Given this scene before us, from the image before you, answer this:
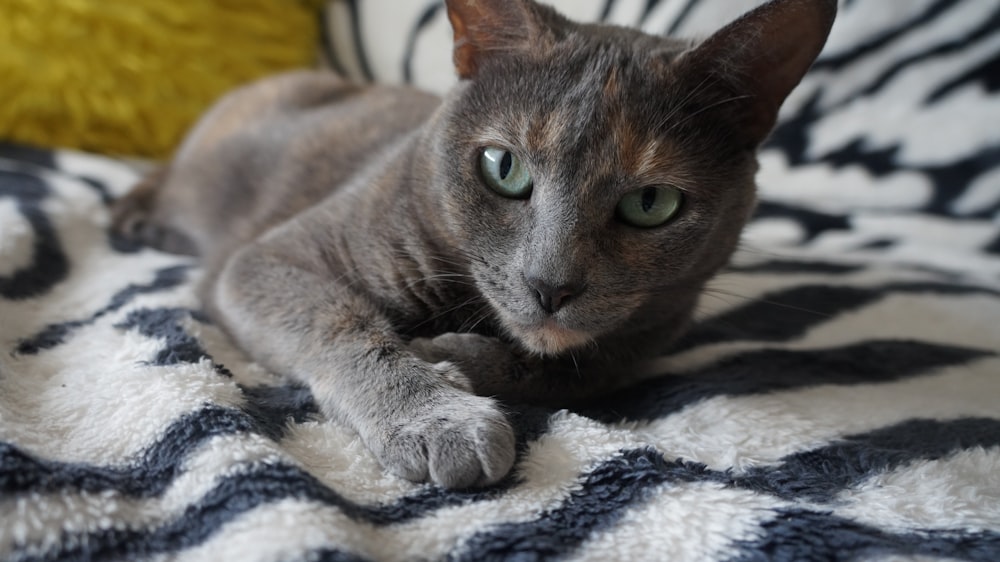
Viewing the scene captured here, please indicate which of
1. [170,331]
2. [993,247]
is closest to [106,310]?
[170,331]

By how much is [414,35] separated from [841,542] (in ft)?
5.29

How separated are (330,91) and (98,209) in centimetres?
46

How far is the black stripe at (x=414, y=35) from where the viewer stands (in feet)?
6.17

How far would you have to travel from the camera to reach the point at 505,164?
2.61 feet

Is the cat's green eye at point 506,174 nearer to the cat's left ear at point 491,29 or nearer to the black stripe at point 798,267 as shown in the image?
the cat's left ear at point 491,29

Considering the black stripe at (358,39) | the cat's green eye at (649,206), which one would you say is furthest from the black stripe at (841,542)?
the black stripe at (358,39)

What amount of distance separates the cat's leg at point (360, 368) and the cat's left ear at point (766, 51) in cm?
41

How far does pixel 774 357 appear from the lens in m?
0.95

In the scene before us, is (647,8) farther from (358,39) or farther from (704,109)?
(704,109)

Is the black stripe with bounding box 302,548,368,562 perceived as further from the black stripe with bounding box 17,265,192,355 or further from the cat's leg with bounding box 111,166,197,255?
the cat's leg with bounding box 111,166,197,255

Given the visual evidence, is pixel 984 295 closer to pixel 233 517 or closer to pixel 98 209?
pixel 233 517

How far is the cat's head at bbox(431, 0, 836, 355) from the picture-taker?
742 mm

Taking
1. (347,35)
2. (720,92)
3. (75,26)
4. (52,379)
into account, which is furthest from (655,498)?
(347,35)

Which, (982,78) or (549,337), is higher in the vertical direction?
(982,78)
